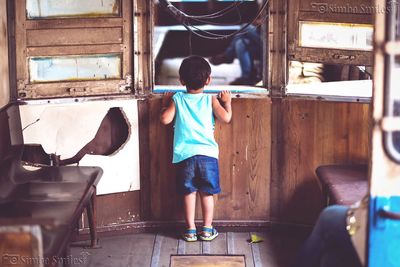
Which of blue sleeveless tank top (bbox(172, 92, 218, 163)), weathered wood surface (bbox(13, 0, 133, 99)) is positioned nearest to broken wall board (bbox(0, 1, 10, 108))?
weathered wood surface (bbox(13, 0, 133, 99))

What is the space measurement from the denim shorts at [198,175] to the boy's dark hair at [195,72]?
0.55m

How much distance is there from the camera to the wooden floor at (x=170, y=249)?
4.89 m

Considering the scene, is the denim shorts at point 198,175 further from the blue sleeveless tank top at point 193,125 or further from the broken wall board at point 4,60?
the broken wall board at point 4,60

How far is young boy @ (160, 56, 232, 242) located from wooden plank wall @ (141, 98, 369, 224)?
→ 17 cm

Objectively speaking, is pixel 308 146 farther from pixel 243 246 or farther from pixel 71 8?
pixel 71 8

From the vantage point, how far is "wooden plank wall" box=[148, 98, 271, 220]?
17.1 feet

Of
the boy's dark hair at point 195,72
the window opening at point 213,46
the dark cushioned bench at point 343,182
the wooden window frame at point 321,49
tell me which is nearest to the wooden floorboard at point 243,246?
the dark cushioned bench at point 343,182

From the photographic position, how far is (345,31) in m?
4.94

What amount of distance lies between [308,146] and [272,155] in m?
0.29

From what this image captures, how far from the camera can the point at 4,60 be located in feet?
15.7

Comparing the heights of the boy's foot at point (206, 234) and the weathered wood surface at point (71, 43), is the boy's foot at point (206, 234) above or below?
below

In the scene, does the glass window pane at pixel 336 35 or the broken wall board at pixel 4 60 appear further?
the glass window pane at pixel 336 35

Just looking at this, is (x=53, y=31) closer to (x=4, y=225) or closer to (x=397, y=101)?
(x=4, y=225)

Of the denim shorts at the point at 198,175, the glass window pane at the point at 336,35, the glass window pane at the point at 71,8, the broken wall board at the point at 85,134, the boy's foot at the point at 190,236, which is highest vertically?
the glass window pane at the point at 71,8
